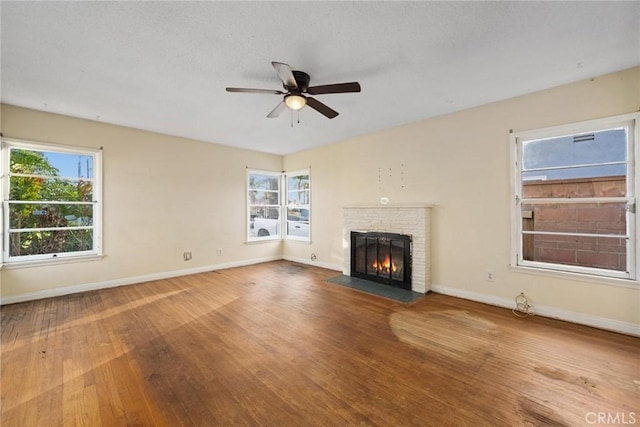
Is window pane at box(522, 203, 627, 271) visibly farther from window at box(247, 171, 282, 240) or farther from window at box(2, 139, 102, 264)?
window at box(2, 139, 102, 264)

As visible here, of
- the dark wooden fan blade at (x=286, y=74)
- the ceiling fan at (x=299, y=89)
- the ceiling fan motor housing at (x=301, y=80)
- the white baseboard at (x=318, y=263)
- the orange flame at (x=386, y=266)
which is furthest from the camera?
the white baseboard at (x=318, y=263)

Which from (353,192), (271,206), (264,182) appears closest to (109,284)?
(271,206)

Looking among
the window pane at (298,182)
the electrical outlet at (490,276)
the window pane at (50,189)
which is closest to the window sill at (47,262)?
the window pane at (50,189)

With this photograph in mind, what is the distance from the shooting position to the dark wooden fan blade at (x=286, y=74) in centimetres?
204

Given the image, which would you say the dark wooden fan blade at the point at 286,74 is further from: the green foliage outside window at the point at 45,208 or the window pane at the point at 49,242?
the window pane at the point at 49,242

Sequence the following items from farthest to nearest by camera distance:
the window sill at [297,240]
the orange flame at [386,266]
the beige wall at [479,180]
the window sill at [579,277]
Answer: the window sill at [297,240] < the orange flame at [386,266] < the beige wall at [479,180] < the window sill at [579,277]

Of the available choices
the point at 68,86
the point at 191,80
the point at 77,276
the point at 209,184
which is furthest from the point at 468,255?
the point at 77,276

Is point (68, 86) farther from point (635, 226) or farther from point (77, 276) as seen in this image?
point (635, 226)

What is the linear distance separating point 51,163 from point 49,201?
0.57 m

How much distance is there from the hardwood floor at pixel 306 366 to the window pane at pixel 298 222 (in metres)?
2.78

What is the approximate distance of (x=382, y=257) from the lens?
4.49 m

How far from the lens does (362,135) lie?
4.93 m

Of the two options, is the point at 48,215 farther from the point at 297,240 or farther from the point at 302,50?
the point at 302,50

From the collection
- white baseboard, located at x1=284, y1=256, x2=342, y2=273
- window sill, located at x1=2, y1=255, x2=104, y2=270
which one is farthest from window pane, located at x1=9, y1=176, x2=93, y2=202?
white baseboard, located at x1=284, y1=256, x2=342, y2=273
